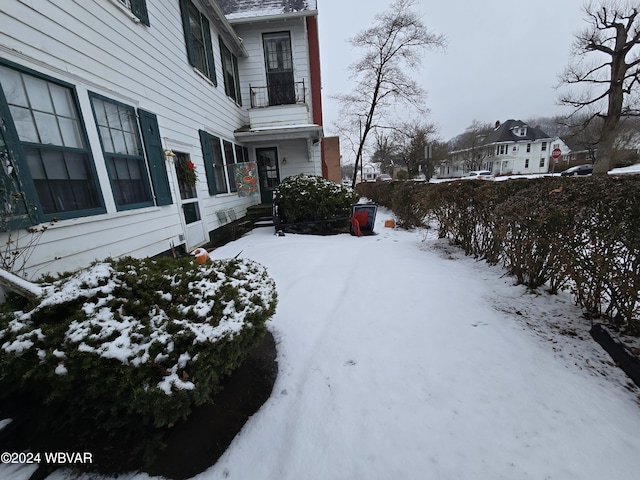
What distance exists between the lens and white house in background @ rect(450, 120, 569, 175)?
3753 cm

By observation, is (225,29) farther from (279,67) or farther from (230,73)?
(279,67)

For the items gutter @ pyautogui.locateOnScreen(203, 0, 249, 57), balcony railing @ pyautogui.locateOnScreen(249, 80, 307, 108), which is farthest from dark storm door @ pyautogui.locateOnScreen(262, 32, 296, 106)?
gutter @ pyautogui.locateOnScreen(203, 0, 249, 57)

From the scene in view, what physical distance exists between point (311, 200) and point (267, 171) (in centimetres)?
366

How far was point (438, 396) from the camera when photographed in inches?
68.4

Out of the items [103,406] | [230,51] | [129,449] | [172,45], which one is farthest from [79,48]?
[230,51]

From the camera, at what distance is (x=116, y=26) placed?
356 centimetres

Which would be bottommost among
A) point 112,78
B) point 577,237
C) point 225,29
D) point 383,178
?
point 577,237

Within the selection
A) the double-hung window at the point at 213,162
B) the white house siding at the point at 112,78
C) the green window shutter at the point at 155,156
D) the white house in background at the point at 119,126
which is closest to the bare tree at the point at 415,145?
the white house in background at the point at 119,126

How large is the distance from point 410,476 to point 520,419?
77 cm

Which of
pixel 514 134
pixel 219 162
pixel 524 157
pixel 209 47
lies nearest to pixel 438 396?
pixel 219 162

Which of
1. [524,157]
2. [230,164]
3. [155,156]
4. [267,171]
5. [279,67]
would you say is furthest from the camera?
[524,157]

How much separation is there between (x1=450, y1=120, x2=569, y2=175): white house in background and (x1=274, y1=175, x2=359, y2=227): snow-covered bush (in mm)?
41411

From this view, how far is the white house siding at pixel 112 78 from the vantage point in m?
2.54

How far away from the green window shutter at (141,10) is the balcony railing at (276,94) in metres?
4.87
